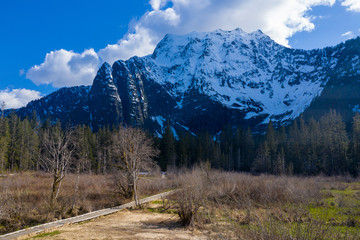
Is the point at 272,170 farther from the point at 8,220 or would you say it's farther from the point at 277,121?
the point at 277,121

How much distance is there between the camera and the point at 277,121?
15962 centimetres

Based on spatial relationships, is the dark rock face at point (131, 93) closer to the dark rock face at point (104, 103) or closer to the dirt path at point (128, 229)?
the dark rock face at point (104, 103)

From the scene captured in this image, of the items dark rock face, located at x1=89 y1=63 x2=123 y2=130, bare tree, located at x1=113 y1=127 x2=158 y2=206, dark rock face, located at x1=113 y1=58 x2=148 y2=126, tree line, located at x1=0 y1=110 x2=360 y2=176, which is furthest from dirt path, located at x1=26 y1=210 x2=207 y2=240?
dark rock face, located at x1=89 y1=63 x2=123 y2=130

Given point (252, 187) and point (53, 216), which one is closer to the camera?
point (53, 216)

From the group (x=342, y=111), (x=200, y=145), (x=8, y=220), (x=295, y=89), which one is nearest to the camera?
(x=8, y=220)

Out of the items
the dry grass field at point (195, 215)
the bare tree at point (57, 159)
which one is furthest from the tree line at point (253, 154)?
the bare tree at point (57, 159)

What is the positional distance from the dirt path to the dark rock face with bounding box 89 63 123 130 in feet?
494

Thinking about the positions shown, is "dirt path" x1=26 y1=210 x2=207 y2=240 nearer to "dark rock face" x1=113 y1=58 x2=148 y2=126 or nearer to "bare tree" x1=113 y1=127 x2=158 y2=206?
"bare tree" x1=113 y1=127 x2=158 y2=206

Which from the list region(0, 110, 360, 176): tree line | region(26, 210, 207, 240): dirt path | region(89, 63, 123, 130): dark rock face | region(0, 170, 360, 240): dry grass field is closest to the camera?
region(0, 170, 360, 240): dry grass field

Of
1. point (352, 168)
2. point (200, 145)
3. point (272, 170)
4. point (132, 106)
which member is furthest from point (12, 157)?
point (132, 106)

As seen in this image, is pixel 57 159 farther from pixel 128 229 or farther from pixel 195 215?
pixel 195 215

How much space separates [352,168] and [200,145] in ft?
117

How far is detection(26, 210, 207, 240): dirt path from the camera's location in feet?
44.7

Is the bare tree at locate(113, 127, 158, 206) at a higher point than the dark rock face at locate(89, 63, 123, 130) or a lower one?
lower
